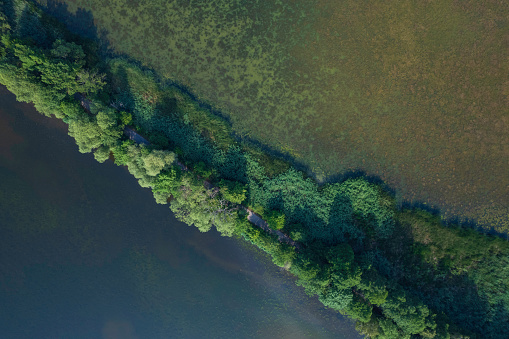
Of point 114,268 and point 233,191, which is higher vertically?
point 233,191

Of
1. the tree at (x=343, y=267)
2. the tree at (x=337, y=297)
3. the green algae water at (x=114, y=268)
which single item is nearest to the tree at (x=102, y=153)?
the green algae water at (x=114, y=268)

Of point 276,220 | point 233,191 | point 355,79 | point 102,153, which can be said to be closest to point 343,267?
point 276,220

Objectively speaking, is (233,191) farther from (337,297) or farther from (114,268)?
(114,268)

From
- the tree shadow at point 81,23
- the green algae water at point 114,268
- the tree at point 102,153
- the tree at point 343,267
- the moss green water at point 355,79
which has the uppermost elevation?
the moss green water at point 355,79

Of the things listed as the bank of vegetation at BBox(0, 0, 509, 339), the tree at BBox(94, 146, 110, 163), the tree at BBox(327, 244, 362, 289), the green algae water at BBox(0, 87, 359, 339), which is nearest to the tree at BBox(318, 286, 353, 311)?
the tree at BBox(327, 244, 362, 289)

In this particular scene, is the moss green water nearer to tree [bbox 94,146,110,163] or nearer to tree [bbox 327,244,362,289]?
tree [bbox 327,244,362,289]

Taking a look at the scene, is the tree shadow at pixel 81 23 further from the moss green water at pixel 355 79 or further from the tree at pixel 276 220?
the tree at pixel 276 220

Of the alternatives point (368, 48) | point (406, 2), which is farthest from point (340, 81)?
point (406, 2)
